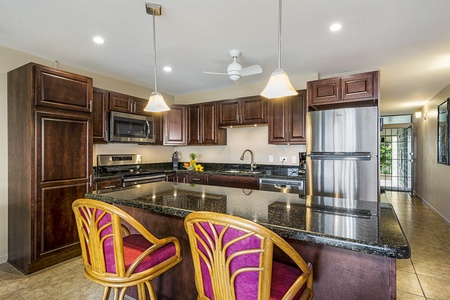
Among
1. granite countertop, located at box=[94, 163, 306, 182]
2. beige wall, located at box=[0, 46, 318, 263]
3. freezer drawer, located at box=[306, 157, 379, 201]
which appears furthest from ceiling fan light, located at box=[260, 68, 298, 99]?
beige wall, located at box=[0, 46, 318, 263]

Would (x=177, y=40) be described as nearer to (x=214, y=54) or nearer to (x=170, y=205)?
(x=214, y=54)

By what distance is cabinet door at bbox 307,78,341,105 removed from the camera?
3.23 meters

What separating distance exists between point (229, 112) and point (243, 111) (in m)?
0.28

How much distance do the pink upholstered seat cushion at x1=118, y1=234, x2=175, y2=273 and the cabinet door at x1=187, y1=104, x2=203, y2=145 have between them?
10.5ft

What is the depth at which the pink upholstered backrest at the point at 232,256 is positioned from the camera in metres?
0.92

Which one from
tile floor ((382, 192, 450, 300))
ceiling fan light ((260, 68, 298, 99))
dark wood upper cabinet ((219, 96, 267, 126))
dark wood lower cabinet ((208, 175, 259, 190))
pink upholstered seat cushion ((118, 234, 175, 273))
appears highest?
dark wood upper cabinet ((219, 96, 267, 126))

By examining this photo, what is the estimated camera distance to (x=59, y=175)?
2805 mm

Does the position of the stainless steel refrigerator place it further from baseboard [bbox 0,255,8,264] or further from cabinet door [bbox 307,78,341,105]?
baseboard [bbox 0,255,8,264]

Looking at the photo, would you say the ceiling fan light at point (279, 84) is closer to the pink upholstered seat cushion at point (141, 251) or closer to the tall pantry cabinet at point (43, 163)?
the pink upholstered seat cushion at point (141, 251)

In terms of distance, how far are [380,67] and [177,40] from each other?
2.93m

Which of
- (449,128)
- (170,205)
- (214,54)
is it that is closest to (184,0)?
(214,54)

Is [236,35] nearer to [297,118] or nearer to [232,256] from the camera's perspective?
[297,118]

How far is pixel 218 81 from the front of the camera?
4.33 metres

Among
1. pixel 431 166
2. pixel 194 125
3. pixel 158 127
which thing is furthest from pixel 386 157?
pixel 158 127
